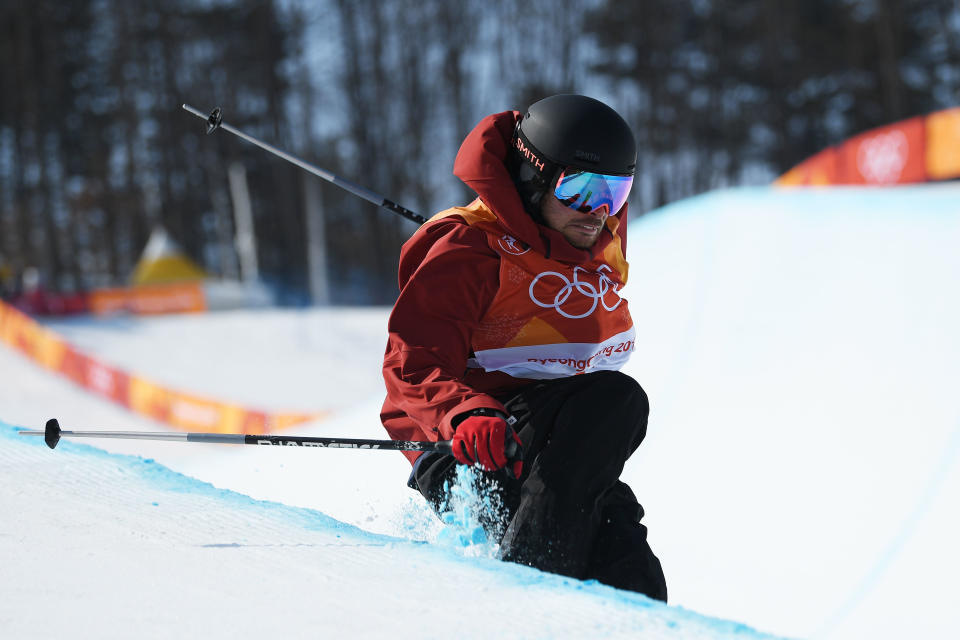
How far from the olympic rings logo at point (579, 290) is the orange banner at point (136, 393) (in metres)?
4.39

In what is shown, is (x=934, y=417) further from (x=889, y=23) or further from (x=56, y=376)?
(x=889, y=23)

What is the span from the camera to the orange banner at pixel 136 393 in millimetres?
7996

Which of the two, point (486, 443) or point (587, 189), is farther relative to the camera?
point (587, 189)

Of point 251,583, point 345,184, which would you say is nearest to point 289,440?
point 251,583

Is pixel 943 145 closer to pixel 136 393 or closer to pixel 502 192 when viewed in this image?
pixel 502 192

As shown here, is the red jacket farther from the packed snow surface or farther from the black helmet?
the packed snow surface

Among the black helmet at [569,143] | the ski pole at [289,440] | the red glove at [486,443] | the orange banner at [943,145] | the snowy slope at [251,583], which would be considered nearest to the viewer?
the snowy slope at [251,583]

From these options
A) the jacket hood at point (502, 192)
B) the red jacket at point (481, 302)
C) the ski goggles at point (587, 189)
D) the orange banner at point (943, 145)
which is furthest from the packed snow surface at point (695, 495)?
the orange banner at point (943, 145)

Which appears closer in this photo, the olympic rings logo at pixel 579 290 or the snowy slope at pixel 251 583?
the snowy slope at pixel 251 583

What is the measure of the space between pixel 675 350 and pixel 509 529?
287cm

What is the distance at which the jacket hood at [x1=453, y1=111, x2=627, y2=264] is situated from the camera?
2.12 m

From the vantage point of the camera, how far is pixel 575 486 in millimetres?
1951

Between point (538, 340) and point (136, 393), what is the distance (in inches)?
343

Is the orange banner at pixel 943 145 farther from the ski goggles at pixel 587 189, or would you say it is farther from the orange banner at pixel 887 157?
the ski goggles at pixel 587 189
